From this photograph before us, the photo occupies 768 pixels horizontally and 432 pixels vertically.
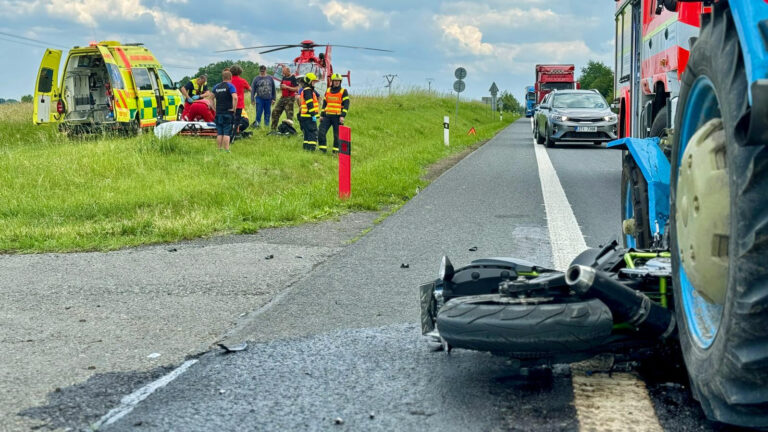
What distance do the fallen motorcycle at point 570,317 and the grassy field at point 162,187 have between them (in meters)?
5.85

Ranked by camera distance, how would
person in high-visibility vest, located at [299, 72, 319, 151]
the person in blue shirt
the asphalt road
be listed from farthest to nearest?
person in high-visibility vest, located at [299, 72, 319, 151]
the person in blue shirt
the asphalt road

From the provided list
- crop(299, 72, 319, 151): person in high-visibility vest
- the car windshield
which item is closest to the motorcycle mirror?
crop(299, 72, 319, 151): person in high-visibility vest

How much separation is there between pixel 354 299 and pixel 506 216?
450 cm

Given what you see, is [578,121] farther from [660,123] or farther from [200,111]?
[660,123]

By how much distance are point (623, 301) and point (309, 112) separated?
54.6 ft

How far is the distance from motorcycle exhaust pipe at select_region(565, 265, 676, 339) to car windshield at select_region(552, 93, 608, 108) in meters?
21.8

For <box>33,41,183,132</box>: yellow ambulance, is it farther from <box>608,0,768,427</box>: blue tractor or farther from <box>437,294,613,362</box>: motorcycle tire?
<box>608,0,768,427</box>: blue tractor

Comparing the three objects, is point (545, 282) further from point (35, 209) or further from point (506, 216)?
point (35, 209)

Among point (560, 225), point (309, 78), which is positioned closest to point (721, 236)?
point (560, 225)

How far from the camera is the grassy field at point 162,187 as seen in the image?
9.31m

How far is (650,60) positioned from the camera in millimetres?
9211

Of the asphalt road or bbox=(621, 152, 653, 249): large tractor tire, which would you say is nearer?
the asphalt road

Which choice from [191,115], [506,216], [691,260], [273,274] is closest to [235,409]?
[691,260]

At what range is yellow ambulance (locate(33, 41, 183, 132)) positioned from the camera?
64.8 ft
